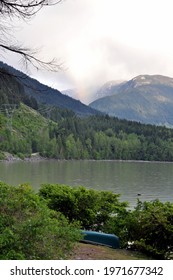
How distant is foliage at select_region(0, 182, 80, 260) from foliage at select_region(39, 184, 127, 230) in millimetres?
7240

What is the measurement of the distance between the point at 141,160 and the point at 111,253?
185147 mm

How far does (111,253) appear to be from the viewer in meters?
11.6

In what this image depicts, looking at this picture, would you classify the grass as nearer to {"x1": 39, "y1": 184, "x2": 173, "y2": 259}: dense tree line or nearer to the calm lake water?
{"x1": 39, "y1": 184, "x2": 173, "y2": 259}: dense tree line

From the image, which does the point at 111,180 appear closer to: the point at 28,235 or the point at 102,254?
the point at 102,254

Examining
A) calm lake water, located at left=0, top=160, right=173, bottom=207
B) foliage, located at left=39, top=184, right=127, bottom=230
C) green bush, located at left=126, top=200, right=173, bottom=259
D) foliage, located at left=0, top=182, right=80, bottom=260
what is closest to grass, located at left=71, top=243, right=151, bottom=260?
green bush, located at left=126, top=200, right=173, bottom=259

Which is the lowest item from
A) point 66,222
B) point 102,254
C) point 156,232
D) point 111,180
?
point 111,180

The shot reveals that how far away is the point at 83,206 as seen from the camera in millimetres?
16828

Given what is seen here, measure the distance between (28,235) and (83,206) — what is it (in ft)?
31.1

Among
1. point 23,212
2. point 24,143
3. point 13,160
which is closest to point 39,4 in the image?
point 23,212

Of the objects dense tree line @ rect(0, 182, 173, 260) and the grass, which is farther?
the grass

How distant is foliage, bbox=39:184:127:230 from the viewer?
1662cm

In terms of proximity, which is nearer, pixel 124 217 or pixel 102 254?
pixel 102 254

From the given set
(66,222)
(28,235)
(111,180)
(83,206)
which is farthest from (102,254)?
(111,180)
